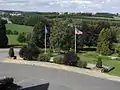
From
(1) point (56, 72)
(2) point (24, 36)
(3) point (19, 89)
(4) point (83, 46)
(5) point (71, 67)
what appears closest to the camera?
(3) point (19, 89)

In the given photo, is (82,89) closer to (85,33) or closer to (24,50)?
(24,50)

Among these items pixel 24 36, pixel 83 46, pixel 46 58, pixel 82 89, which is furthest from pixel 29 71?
pixel 24 36

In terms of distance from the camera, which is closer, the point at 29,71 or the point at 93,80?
the point at 93,80

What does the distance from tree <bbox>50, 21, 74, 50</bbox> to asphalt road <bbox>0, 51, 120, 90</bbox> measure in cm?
1737

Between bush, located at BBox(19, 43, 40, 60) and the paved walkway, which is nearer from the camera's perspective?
the paved walkway

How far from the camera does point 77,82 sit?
23766mm

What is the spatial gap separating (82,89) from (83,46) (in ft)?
136

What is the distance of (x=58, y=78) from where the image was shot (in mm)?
25125

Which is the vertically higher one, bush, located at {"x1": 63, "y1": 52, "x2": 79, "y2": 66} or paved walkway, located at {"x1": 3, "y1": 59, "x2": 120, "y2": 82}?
bush, located at {"x1": 63, "y1": 52, "x2": 79, "y2": 66}

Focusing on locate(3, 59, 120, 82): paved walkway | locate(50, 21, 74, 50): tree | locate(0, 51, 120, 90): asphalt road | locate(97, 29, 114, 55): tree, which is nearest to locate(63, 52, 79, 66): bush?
locate(3, 59, 120, 82): paved walkway

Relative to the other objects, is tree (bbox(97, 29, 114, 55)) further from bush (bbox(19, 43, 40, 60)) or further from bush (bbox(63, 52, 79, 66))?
bush (bbox(63, 52, 79, 66))

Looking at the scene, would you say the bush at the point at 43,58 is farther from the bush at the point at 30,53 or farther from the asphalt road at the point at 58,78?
the asphalt road at the point at 58,78

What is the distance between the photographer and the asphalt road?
73.7 ft

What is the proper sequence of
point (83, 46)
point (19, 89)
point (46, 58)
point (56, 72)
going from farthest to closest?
point (83, 46)
point (46, 58)
point (56, 72)
point (19, 89)
